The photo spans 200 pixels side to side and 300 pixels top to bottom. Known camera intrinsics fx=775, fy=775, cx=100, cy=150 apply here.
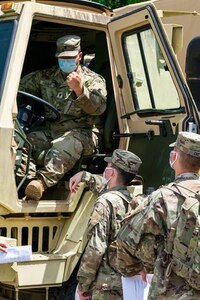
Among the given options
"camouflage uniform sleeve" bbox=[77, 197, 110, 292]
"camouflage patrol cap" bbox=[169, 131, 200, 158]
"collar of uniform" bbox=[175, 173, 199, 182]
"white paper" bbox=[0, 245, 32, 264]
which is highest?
"camouflage patrol cap" bbox=[169, 131, 200, 158]

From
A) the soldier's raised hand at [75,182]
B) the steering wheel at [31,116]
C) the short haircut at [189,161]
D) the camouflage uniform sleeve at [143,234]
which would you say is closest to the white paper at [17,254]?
the soldier's raised hand at [75,182]

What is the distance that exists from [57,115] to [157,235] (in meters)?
2.09

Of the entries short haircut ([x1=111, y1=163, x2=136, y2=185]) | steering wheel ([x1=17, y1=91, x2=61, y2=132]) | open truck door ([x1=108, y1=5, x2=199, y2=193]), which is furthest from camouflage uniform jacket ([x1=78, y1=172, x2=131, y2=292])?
steering wheel ([x1=17, y1=91, x2=61, y2=132])

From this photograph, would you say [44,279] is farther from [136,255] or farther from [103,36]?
[103,36]

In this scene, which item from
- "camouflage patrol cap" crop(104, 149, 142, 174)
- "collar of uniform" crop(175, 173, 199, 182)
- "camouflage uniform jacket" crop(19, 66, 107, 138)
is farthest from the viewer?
"camouflage uniform jacket" crop(19, 66, 107, 138)

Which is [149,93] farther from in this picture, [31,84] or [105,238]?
[105,238]

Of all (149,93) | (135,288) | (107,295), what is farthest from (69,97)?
(135,288)

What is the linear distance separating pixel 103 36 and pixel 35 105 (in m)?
0.80

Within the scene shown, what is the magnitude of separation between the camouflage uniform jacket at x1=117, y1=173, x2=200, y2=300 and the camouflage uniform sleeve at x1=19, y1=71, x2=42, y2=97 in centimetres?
228

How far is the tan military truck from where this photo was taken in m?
5.23

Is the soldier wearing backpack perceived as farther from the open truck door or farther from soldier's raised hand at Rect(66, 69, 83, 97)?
soldier's raised hand at Rect(66, 69, 83, 97)

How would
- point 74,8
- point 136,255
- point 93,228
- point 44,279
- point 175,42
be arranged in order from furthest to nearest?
1. point 74,8
2. point 175,42
3. point 44,279
4. point 93,228
5. point 136,255

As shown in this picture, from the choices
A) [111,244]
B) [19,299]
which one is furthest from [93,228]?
[19,299]

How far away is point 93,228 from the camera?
487 cm
